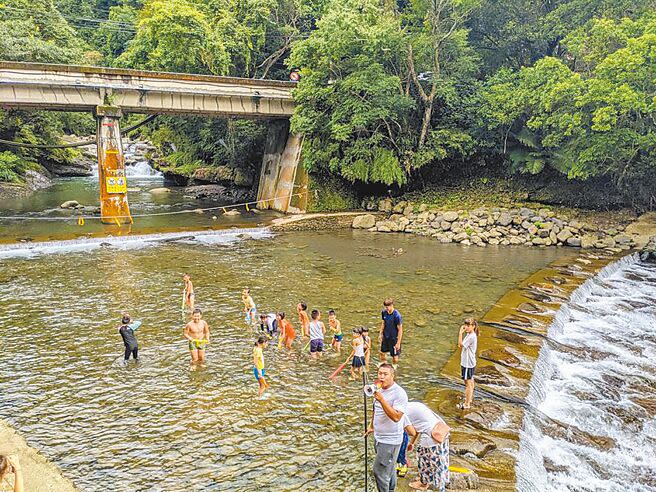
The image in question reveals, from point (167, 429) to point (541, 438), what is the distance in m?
6.79

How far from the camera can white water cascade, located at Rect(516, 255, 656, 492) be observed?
26.0 feet

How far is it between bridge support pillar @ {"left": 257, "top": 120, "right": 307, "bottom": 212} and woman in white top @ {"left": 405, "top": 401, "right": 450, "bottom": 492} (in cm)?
2592

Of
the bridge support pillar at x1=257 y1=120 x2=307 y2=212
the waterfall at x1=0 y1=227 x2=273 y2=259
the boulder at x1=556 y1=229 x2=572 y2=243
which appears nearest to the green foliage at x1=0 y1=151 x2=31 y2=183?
the waterfall at x1=0 y1=227 x2=273 y2=259

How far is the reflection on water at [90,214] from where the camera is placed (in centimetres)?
2545

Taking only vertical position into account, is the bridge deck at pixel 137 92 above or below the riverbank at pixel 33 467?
above

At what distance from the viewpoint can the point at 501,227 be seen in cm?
2667

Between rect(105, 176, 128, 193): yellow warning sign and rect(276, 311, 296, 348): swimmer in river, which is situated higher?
rect(105, 176, 128, 193): yellow warning sign

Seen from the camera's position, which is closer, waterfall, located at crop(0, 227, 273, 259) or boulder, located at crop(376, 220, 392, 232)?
waterfall, located at crop(0, 227, 273, 259)

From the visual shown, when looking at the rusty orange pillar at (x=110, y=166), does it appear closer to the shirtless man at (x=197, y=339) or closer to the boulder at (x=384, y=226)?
the boulder at (x=384, y=226)

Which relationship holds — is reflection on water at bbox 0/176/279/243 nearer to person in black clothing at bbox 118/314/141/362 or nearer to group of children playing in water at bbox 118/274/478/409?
person in black clothing at bbox 118/314/141/362

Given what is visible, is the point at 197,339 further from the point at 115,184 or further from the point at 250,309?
the point at 115,184

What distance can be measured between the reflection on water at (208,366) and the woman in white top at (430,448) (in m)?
1.10

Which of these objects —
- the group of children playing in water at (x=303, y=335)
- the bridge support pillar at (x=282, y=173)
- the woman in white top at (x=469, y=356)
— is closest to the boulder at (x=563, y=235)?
the bridge support pillar at (x=282, y=173)

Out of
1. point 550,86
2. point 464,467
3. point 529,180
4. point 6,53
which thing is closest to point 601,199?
point 529,180
